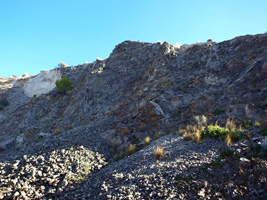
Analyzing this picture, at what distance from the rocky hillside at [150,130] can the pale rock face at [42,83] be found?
6.48 metres

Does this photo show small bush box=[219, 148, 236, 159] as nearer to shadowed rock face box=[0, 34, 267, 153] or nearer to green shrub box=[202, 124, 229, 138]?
green shrub box=[202, 124, 229, 138]

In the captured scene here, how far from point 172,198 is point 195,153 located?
2.31 metres

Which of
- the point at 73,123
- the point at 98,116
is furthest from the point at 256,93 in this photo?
the point at 73,123

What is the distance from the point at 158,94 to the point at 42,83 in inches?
936

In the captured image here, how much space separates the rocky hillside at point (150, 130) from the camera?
187 inches

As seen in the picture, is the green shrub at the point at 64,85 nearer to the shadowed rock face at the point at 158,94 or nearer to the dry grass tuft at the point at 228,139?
the shadowed rock face at the point at 158,94

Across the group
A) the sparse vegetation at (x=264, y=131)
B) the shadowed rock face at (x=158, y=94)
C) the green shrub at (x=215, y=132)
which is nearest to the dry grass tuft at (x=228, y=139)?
the green shrub at (x=215, y=132)

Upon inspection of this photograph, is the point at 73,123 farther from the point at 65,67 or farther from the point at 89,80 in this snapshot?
the point at 65,67

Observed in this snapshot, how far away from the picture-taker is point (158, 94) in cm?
1240

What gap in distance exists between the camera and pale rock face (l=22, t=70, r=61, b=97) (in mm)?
27391

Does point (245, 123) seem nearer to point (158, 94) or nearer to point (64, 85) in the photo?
point (158, 94)

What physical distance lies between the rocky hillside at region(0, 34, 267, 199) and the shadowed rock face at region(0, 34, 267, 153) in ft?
0.24

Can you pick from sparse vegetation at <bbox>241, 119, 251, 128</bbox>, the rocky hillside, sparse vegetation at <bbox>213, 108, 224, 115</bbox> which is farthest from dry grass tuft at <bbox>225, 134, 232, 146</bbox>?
sparse vegetation at <bbox>213, 108, 224, 115</bbox>

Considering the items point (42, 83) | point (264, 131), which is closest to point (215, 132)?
point (264, 131)
